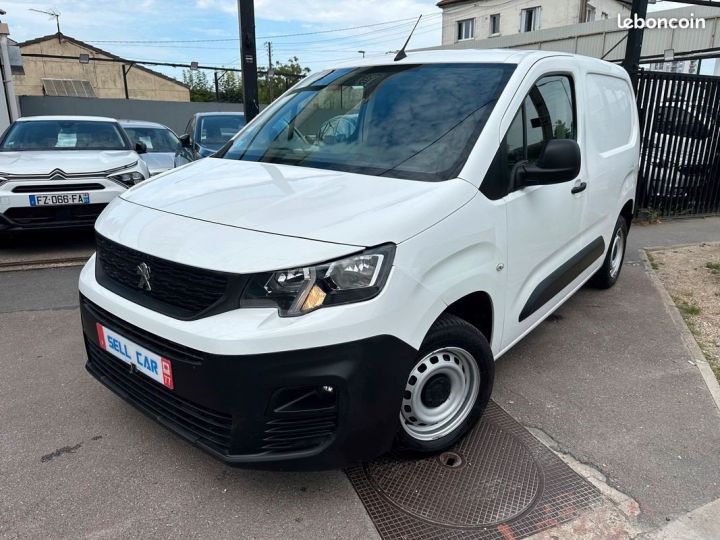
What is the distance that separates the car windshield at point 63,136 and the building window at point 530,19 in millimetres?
28464

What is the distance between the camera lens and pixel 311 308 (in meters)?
2.04

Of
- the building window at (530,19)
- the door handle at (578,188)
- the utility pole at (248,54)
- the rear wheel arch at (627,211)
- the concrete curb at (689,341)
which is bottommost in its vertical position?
the concrete curb at (689,341)

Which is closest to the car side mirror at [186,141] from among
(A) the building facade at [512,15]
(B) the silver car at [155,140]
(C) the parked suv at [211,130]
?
(C) the parked suv at [211,130]

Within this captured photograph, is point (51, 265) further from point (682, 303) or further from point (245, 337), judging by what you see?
point (682, 303)

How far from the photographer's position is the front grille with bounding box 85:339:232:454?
2.16 meters

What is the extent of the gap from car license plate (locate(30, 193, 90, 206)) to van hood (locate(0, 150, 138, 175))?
0.25m

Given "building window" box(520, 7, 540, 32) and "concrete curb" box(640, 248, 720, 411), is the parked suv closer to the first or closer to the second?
"concrete curb" box(640, 248, 720, 411)

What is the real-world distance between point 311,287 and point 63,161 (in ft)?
17.1

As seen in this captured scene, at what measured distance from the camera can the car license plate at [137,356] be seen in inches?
86.8

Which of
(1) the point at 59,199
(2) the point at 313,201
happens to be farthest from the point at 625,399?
(1) the point at 59,199

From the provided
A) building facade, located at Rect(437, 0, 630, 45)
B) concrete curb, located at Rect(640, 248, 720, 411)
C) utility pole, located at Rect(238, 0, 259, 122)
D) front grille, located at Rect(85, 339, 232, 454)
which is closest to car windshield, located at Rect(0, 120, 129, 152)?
utility pole, located at Rect(238, 0, 259, 122)

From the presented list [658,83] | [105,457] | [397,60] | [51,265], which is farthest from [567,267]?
[658,83]
